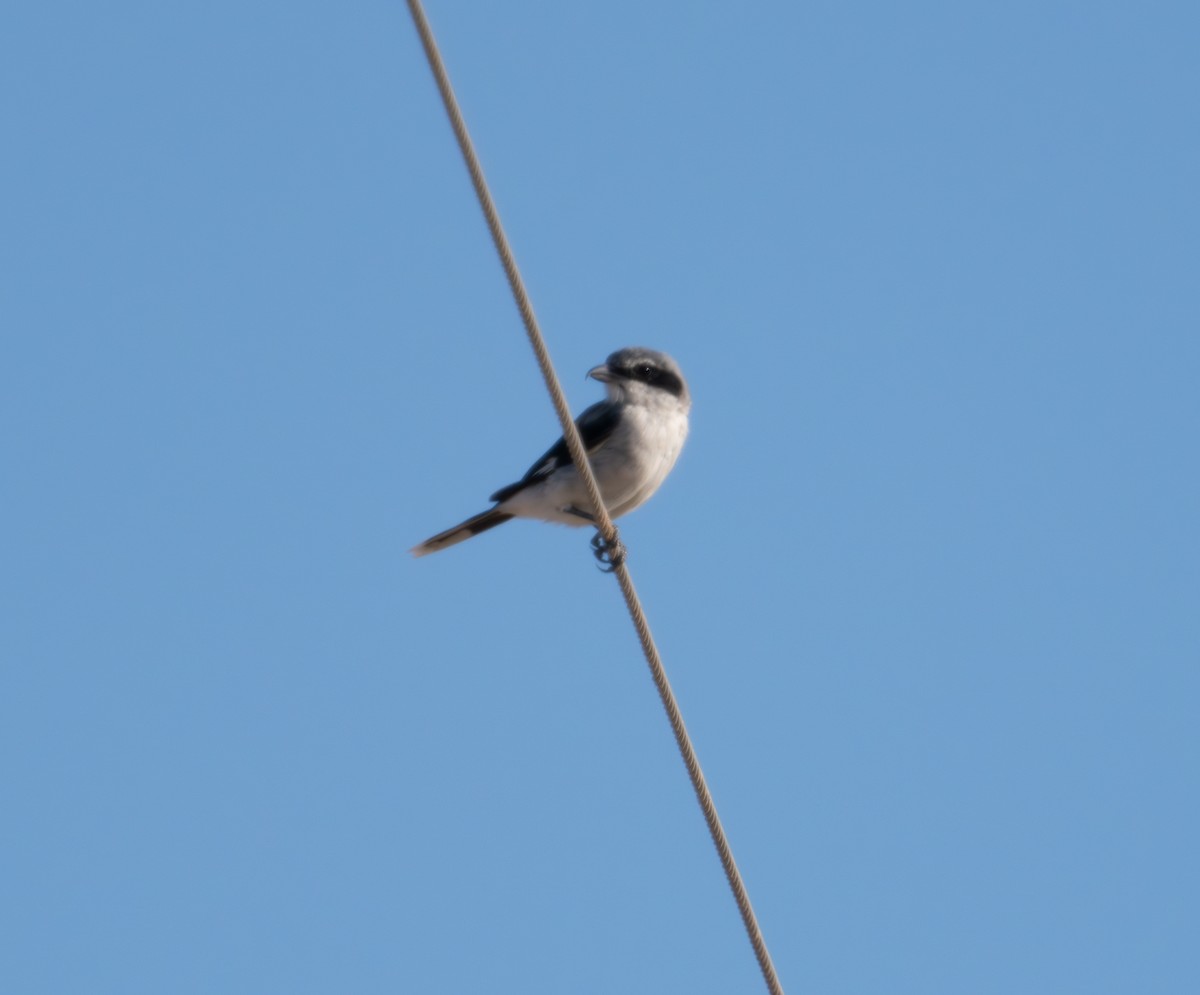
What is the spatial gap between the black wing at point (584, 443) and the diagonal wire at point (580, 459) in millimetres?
2907

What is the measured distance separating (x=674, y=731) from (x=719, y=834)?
0.40 metres

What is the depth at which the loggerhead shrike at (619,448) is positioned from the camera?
934cm

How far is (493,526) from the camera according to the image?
10.3 metres

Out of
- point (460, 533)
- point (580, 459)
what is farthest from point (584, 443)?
point (580, 459)

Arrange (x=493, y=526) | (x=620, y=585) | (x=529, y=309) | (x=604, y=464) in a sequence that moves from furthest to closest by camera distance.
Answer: (x=493, y=526) < (x=604, y=464) < (x=620, y=585) < (x=529, y=309)

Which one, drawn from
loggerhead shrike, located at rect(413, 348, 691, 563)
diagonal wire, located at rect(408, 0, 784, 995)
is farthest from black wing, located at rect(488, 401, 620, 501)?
diagonal wire, located at rect(408, 0, 784, 995)

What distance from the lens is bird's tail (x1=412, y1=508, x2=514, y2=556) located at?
10203 millimetres

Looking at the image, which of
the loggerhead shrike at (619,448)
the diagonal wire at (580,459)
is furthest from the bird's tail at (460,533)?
the diagonal wire at (580,459)

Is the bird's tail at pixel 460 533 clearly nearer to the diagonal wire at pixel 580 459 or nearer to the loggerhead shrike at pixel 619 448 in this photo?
the loggerhead shrike at pixel 619 448

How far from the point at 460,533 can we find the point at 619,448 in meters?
1.44

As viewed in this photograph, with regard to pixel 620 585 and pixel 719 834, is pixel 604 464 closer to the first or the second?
pixel 620 585

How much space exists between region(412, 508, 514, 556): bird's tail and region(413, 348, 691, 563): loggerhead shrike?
4 centimetres

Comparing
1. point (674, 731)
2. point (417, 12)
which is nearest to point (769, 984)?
point (674, 731)

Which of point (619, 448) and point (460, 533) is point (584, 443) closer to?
point (619, 448)
